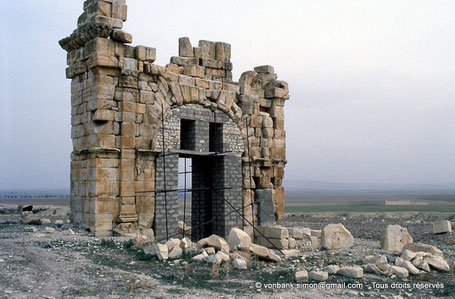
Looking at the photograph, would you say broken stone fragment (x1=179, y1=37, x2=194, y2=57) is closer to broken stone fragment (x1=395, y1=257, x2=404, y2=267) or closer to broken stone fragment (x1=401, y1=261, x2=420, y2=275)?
broken stone fragment (x1=395, y1=257, x2=404, y2=267)

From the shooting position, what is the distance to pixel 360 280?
25.8 ft

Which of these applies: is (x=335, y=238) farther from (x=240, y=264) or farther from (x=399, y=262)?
(x=240, y=264)

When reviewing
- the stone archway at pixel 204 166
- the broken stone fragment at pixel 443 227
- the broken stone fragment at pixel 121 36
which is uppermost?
the broken stone fragment at pixel 121 36

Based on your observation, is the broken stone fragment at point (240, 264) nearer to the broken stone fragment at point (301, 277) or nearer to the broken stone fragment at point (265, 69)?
the broken stone fragment at point (301, 277)

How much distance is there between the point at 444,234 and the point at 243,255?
1096cm

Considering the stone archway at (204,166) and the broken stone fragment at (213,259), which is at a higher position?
the stone archway at (204,166)

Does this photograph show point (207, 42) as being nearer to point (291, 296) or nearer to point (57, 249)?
point (57, 249)

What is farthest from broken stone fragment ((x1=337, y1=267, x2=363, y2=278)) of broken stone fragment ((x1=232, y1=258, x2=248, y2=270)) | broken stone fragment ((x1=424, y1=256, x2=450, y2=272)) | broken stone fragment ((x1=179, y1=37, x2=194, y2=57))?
broken stone fragment ((x1=179, y1=37, x2=194, y2=57))

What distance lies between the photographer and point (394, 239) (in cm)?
1330

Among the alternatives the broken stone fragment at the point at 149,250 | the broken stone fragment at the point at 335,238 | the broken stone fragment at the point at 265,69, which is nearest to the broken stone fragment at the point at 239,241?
the broken stone fragment at the point at 149,250

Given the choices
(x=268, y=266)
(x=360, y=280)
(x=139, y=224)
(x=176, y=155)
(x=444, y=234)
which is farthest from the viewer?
(x=444, y=234)

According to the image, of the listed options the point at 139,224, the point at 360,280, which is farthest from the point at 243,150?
the point at 360,280

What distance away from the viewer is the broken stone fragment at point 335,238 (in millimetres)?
12727

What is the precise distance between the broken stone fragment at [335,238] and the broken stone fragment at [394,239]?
107 centimetres
